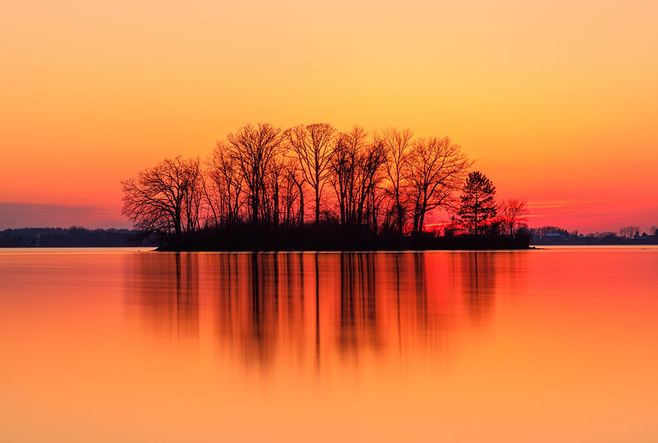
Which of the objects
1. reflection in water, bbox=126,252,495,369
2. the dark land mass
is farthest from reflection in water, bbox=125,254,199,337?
the dark land mass

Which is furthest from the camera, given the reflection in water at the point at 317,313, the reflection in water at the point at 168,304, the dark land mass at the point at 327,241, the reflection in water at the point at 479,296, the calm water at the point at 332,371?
the dark land mass at the point at 327,241

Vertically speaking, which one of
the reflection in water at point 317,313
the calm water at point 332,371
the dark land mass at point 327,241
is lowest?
the calm water at point 332,371

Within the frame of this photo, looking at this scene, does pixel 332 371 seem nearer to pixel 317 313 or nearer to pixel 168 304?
pixel 317 313

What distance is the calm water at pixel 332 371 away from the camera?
6625mm

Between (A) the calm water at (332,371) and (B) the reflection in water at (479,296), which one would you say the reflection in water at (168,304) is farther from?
(B) the reflection in water at (479,296)

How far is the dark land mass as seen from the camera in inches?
3103

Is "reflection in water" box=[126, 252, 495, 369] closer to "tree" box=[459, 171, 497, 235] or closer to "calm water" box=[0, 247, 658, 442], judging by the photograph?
"calm water" box=[0, 247, 658, 442]

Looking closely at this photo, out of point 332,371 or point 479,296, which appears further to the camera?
point 479,296

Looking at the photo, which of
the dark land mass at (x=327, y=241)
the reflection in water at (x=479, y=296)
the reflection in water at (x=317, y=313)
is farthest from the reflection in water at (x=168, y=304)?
the dark land mass at (x=327, y=241)

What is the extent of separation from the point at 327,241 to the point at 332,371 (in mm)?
70673

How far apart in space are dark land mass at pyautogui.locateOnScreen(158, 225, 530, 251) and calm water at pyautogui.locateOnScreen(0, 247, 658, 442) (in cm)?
5989

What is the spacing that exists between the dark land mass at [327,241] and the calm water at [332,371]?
59.9 meters

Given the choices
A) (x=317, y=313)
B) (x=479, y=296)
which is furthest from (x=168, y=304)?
(x=479, y=296)

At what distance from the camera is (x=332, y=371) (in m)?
9.14
